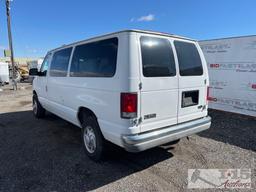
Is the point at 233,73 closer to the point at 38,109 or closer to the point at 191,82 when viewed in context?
the point at 191,82

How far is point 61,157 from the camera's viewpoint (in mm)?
3984

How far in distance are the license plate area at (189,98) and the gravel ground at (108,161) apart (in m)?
1.06

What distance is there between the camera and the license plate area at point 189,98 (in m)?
3.58

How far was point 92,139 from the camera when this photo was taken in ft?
12.5

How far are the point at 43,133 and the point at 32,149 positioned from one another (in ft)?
3.48

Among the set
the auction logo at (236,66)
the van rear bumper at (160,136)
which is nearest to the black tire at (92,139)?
the van rear bumper at (160,136)

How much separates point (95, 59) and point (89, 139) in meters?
1.50

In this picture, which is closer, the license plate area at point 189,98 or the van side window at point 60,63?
the license plate area at point 189,98

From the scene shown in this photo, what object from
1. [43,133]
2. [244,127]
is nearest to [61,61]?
[43,133]

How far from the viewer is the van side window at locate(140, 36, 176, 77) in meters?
3.03

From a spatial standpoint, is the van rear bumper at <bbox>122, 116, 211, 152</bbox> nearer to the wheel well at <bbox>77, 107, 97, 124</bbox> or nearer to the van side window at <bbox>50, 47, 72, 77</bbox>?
the wheel well at <bbox>77, 107, 97, 124</bbox>

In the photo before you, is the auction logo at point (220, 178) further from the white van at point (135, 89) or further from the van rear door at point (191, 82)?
the van rear door at point (191, 82)

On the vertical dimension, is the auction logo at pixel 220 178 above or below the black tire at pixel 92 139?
below

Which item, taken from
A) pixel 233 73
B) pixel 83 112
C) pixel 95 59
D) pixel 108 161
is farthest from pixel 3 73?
pixel 233 73
